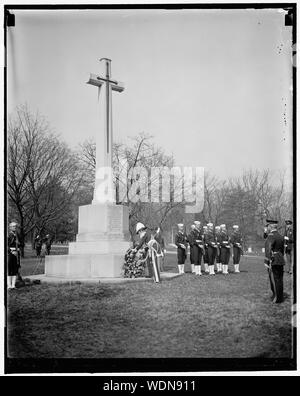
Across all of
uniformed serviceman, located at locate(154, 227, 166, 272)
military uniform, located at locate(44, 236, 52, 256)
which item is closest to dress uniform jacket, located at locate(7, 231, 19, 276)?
military uniform, located at locate(44, 236, 52, 256)

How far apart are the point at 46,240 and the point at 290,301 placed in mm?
2738

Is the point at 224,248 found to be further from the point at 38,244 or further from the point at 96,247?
the point at 38,244

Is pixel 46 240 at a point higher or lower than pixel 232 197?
lower

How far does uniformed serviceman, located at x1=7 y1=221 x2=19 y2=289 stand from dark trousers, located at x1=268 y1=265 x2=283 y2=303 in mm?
2735

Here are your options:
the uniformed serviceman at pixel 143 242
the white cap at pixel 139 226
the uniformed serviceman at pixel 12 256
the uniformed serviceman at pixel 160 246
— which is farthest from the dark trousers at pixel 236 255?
the uniformed serviceman at pixel 12 256

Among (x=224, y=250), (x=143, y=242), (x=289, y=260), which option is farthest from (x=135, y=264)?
(x=289, y=260)

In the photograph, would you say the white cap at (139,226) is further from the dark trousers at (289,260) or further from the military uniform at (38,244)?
the dark trousers at (289,260)

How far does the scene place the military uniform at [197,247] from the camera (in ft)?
15.3

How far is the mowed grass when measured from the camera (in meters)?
4.32

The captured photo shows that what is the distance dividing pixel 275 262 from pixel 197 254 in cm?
85

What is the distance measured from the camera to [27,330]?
174 inches
